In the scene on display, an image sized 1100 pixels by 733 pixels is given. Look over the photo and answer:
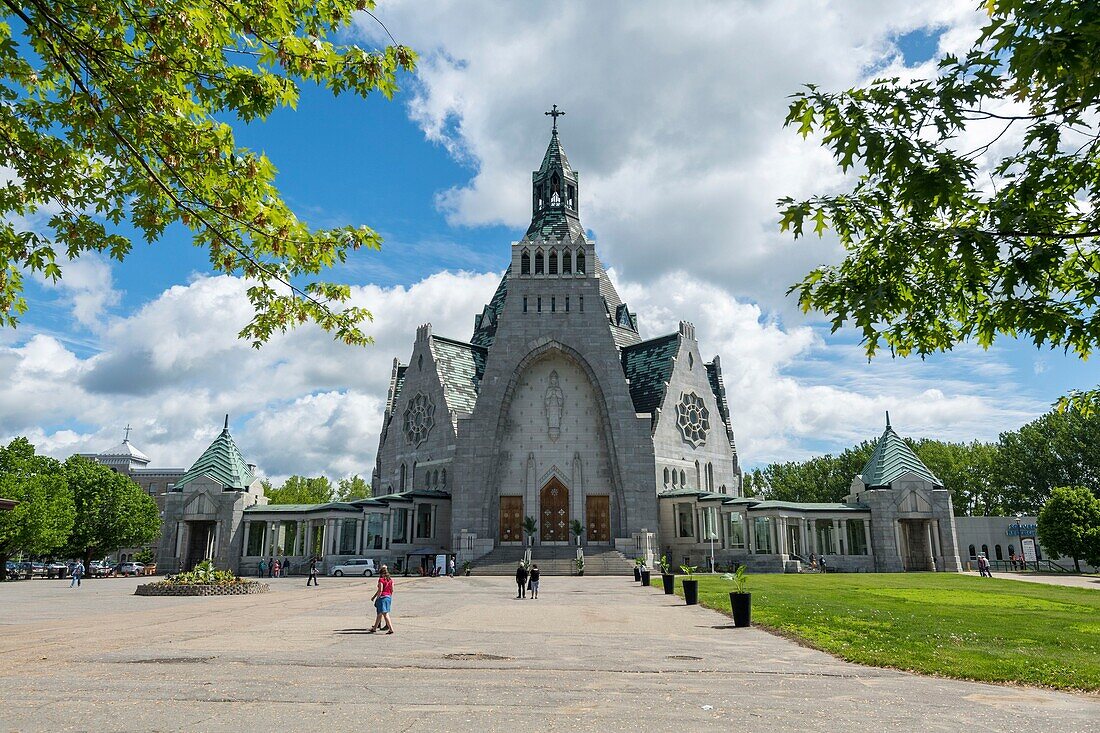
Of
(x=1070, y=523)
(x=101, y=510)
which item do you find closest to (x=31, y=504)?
(x=101, y=510)

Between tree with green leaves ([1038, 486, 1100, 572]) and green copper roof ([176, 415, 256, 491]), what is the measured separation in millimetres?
61943

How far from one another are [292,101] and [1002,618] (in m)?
20.6

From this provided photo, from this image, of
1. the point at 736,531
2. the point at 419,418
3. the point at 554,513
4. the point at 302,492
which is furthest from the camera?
the point at 302,492

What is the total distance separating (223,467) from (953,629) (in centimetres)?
5571

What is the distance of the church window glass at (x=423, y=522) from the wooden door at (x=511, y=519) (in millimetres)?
6332

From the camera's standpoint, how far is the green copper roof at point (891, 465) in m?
53.7

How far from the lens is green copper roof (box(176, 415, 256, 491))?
5678 cm

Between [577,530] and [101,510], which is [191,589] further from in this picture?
[101,510]

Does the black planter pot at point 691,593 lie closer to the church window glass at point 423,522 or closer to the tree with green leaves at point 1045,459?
the church window glass at point 423,522

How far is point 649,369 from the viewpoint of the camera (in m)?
65.6

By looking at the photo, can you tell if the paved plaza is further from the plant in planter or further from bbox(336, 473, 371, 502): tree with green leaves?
bbox(336, 473, 371, 502): tree with green leaves

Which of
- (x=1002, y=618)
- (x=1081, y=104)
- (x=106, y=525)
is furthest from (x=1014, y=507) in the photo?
(x=106, y=525)

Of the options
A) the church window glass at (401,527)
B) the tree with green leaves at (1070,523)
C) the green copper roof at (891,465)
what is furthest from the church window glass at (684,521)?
the tree with green leaves at (1070,523)

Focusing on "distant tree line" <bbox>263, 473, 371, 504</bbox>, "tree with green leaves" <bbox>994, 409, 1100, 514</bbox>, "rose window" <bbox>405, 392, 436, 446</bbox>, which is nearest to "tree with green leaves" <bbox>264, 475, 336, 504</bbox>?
"distant tree line" <bbox>263, 473, 371, 504</bbox>
